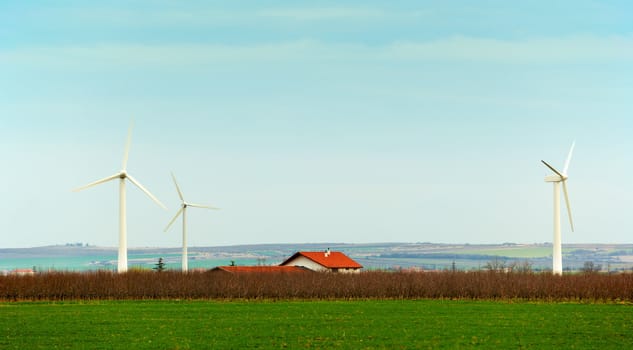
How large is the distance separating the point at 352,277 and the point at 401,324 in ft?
124

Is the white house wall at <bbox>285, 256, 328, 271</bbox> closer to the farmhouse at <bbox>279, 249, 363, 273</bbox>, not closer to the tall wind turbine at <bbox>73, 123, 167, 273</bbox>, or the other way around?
the farmhouse at <bbox>279, 249, 363, 273</bbox>

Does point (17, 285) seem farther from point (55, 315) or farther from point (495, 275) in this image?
point (495, 275)

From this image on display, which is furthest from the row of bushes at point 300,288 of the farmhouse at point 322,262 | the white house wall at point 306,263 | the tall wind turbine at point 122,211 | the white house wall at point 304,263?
the white house wall at point 304,263

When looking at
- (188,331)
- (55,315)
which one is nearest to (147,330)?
(188,331)

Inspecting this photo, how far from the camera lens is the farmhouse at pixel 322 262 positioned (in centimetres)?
11869

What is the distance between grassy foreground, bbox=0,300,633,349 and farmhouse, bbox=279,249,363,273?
193 feet

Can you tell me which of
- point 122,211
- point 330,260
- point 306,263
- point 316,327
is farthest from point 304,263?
point 316,327

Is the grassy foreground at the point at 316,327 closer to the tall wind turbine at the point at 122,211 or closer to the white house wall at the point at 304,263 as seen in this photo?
the tall wind turbine at the point at 122,211

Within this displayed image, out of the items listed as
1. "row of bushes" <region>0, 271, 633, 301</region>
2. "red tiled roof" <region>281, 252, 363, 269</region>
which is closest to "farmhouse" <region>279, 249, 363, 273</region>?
"red tiled roof" <region>281, 252, 363, 269</region>

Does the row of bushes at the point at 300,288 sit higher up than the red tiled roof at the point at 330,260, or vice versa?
the red tiled roof at the point at 330,260

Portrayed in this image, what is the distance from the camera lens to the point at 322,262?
119500mm

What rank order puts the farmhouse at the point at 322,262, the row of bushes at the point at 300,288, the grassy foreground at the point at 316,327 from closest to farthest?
the grassy foreground at the point at 316,327 → the row of bushes at the point at 300,288 → the farmhouse at the point at 322,262

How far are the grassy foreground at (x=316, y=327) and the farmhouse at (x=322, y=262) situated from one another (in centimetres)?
5868

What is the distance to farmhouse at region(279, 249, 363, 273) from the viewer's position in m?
119
